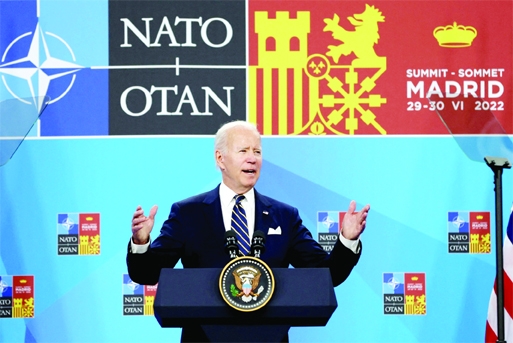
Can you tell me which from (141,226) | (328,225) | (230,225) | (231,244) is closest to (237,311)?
(231,244)

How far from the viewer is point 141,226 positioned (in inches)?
115

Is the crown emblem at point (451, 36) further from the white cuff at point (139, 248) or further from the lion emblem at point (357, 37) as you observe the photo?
the white cuff at point (139, 248)

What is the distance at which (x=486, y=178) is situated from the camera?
5.01 m

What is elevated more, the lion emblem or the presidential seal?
the lion emblem

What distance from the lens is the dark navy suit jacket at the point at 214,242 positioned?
3.24m

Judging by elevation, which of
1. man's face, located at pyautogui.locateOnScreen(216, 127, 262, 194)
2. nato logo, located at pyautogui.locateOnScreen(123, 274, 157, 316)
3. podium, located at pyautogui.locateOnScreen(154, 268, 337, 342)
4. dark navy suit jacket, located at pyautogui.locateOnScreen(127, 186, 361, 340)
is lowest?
nato logo, located at pyautogui.locateOnScreen(123, 274, 157, 316)

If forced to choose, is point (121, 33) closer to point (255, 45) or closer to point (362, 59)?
point (255, 45)

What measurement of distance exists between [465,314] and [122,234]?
84.6 inches

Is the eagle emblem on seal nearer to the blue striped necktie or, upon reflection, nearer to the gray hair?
the blue striped necktie

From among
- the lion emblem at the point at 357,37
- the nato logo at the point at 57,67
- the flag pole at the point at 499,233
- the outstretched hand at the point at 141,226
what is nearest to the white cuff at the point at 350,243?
the outstretched hand at the point at 141,226

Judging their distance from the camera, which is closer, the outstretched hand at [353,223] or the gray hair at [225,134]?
the outstretched hand at [353,223]

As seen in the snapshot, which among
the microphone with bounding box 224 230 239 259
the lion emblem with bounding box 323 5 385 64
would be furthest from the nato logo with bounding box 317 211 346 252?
the microphone with bounding box 224 230 239 259

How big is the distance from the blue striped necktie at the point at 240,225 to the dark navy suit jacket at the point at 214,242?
5cm

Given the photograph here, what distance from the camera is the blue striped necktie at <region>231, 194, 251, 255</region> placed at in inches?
127
